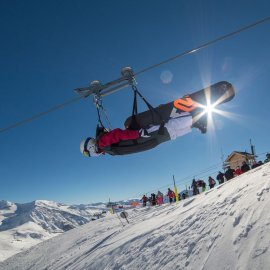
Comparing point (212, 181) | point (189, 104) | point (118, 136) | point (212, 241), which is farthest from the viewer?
point (212, 181)

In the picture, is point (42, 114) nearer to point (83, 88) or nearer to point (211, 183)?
point (83, 88)

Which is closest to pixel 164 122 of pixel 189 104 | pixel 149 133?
pixel 149 133

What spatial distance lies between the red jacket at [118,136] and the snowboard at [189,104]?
0.96ft

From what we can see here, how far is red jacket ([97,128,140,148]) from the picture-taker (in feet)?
24.9

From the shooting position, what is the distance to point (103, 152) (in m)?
8.23

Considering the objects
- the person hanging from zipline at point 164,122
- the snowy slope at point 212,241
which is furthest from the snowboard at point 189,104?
the snowy slope at point 212,241

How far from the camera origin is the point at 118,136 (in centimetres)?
757

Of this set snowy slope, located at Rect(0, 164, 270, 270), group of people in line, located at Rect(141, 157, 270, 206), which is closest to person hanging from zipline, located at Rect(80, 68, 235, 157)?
snowy slope, located at Rect(0, 164, 270, 270)

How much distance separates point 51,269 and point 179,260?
803 centimetres

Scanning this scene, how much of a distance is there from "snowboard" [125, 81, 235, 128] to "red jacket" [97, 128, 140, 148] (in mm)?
292

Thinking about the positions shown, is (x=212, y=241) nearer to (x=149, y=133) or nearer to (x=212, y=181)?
(x=149, y=133)

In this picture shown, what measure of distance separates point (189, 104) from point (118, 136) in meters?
1.91

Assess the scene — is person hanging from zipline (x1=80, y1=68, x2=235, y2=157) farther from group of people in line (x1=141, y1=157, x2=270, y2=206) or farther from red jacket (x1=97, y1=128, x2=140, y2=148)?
group of people in line (x1=141, y1=157, x2=270, y2=206)

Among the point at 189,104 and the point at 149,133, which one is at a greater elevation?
the point at 189,104
